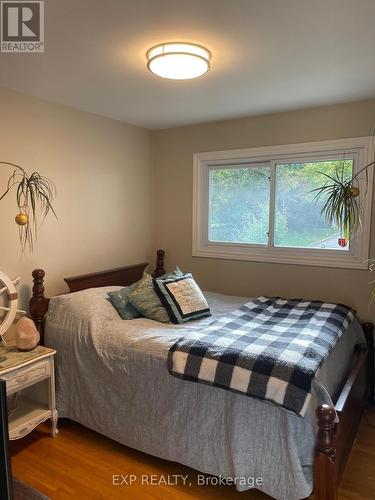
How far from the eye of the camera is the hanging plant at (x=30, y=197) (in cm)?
257

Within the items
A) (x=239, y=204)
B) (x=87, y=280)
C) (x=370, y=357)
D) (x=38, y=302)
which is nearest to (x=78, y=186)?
(x=87, y=280)

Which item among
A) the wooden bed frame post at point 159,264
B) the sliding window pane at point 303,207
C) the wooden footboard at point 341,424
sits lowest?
the wooden footboard at point 341,424

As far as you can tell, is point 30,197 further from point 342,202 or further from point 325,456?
point 325,456

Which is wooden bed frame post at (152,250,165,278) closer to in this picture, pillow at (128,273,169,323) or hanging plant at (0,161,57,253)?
pillow at (128,273,169,323)

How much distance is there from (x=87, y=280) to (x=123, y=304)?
0.54 m

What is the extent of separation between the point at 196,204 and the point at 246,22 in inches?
83.4

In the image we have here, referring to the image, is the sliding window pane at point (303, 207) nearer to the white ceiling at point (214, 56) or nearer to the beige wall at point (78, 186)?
the white ceiling at point (214, 56)

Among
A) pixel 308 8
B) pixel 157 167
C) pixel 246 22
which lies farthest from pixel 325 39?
pixel 157 167

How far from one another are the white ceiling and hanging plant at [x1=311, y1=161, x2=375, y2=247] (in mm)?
621

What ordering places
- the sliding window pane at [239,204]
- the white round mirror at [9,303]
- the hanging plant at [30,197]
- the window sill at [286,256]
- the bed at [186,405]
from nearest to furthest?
the bed at [186,405] < the white round mirror at [9,303] < the hanging plant at [30,197] < the window sill at [286,256] < the sliding window pane at [239,204]

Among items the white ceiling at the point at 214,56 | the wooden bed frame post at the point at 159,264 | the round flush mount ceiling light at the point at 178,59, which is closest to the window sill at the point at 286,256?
the wooden bed frame post at the point at 159,264

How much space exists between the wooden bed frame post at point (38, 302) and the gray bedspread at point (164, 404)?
0.21ft

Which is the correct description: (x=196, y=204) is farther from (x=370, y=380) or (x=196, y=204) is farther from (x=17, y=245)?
(x=370, y=380)

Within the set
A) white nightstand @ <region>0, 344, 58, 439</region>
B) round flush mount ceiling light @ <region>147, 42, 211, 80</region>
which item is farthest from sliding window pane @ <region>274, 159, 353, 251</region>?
white nightstand @ <region>0, 344, 58, 439</region>
